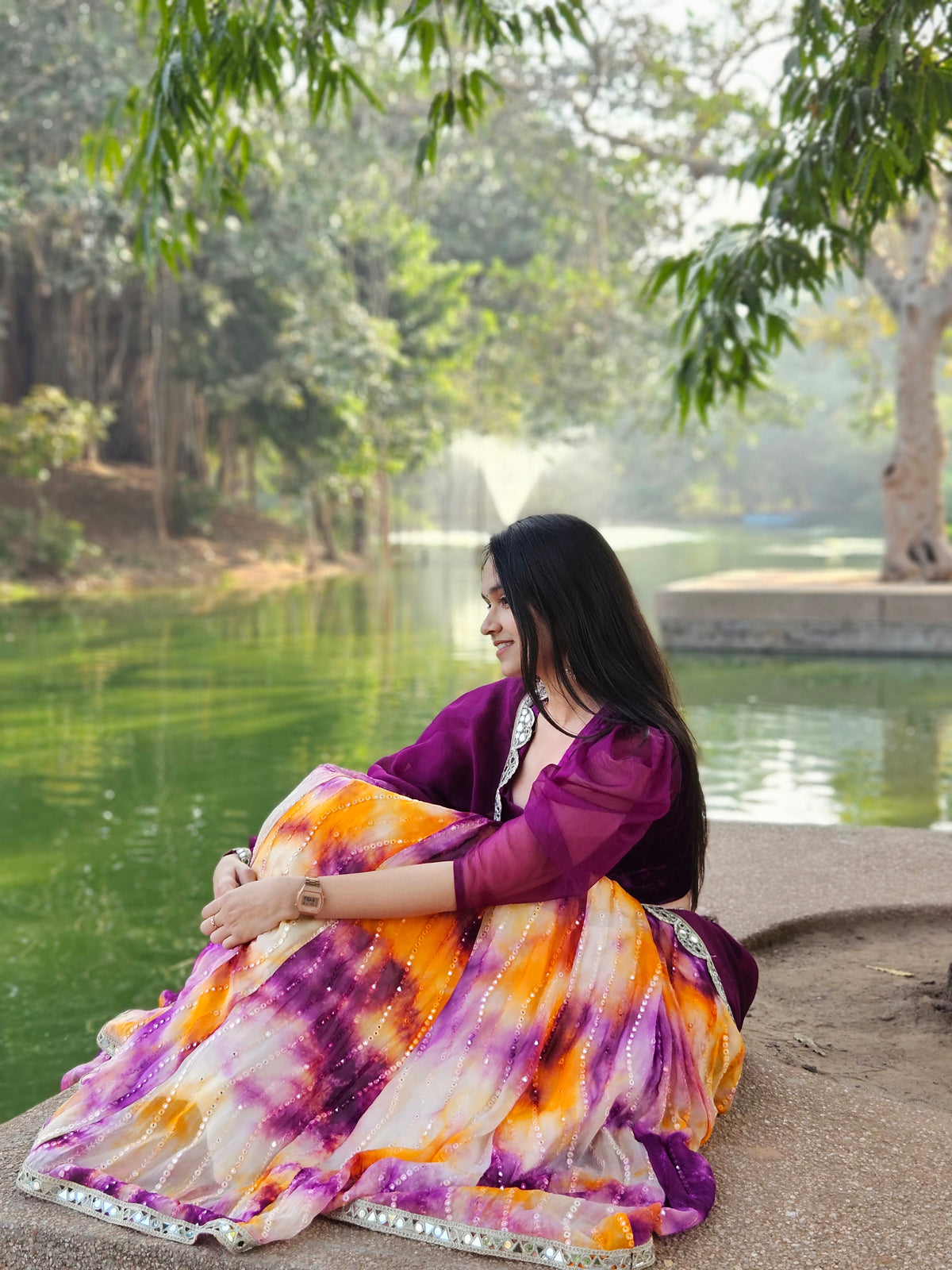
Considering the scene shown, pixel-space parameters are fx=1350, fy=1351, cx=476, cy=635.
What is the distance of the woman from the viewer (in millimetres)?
1896

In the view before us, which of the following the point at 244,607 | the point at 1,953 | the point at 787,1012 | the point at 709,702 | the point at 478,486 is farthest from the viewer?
the point at 478,486

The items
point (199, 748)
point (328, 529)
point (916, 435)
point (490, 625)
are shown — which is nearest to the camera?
point (490, 625)

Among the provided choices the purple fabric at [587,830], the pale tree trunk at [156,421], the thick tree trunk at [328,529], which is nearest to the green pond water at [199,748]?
the purple fabric at [587,830]

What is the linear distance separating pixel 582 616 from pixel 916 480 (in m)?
11.5

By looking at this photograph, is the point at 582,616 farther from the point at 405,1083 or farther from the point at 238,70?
the point at 238,70

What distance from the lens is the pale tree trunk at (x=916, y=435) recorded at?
41.1 ft

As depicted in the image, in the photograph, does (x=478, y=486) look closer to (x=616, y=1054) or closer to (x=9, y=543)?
(x=9, y=543)

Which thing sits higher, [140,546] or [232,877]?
[140,546]

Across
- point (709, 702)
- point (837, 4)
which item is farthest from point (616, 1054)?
point (709, 702)

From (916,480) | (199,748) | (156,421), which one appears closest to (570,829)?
(199,748)

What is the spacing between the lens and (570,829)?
2.03 m

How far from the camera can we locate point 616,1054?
208 centimetres

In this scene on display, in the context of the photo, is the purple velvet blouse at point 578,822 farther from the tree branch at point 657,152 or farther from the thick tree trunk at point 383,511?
the thick tree trunk at point 383,511

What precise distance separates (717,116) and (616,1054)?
12729mm
